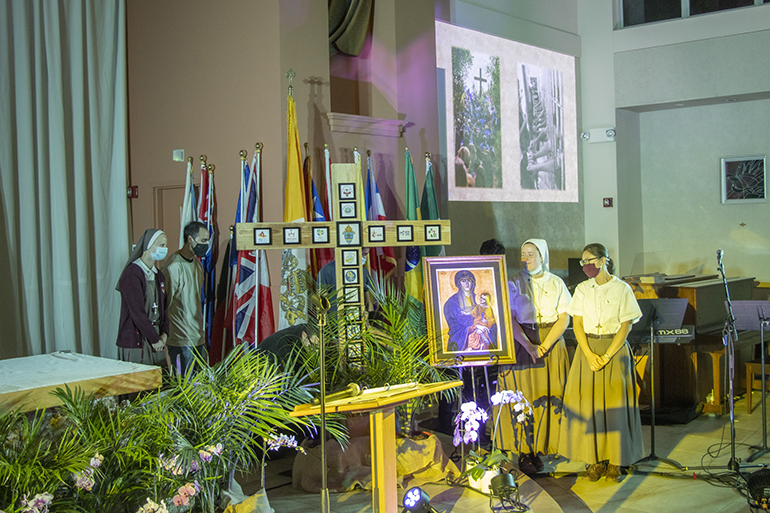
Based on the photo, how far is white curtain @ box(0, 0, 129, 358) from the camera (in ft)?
14.8

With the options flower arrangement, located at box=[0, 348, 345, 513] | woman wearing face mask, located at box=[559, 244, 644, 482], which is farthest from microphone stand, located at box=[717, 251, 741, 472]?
flower arrangement, located at box=[0, 348, 345, 513]

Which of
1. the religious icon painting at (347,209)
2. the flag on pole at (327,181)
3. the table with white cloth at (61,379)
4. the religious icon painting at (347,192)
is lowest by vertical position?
the table with white cloth at (61,379)

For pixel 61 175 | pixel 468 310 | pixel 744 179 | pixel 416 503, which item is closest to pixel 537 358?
pixel 468 310

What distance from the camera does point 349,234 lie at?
373cm

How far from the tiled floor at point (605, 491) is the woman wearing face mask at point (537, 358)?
9.9 inches

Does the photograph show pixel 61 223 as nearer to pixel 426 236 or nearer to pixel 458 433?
pixel 426 236

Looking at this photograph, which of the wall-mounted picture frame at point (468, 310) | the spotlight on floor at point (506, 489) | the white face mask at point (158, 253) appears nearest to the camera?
the spotlight on floor at point (506, 489)

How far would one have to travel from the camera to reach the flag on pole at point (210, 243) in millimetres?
5562

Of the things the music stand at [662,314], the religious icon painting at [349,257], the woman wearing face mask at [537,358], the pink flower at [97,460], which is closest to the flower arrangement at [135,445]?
the pink flower at [97,460]

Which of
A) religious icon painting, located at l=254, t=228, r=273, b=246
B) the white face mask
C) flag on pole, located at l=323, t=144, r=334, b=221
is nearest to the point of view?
religious icon painting, located at l=254, t=228, r=273, b=246

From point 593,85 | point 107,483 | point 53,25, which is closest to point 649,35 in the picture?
point 593,85

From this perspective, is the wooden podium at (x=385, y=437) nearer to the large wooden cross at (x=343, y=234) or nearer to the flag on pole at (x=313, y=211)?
the large wooden cross at (x=343, y=234)

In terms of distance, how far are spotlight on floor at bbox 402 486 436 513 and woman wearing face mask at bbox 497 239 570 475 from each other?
146 cm

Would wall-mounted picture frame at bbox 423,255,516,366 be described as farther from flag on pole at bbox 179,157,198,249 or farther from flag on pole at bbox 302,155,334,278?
flag on pole at bbox 179,157,198,249
